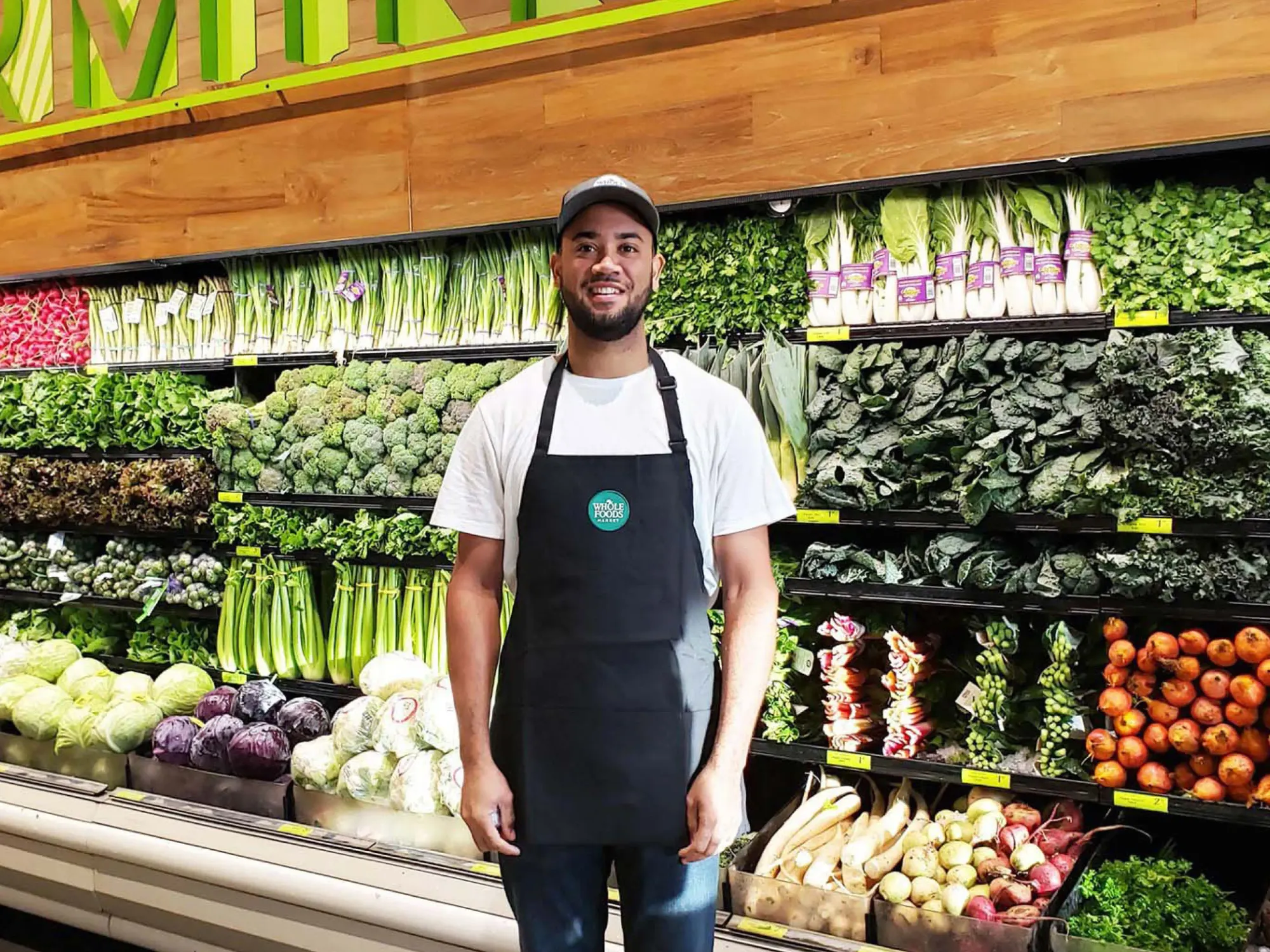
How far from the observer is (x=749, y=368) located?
3293mm

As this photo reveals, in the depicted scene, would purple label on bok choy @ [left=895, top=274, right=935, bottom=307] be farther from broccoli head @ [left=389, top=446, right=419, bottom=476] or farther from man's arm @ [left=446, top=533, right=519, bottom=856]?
broccoli head @ [left=389, top=446, right=419, bottom=476]

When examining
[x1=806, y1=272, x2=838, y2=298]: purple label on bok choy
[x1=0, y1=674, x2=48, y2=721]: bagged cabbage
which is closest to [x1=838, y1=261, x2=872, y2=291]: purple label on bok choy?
[x1=806, y1=272, x2=838, y2=298]: purple label on bok choy

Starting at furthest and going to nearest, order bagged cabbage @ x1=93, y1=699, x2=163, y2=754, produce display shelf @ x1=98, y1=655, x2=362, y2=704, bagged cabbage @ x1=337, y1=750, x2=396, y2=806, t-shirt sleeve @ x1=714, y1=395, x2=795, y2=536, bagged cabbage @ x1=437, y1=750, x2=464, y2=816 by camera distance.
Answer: produce display shelf @ x1=98, y1=655, x2=362, y2=704 → bagged cabbage @ x1=93, y1=699, x2=163, y2=754 → bagged cabbage @ x1=337, y1=750, x2=396, y2=806 → bagged cabbage @ x1=437, y1=750, x2=464, y2=816 → t-shirt sleeve @ x1=714, y1=395, x2=795, y2=536

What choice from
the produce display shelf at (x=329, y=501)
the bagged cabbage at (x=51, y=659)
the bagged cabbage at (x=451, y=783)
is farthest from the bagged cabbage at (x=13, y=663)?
the bagged cabbage at (x=451, y=783)

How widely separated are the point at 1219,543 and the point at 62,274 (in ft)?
14.7

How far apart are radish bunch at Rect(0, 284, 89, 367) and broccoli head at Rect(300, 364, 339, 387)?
1.41 meters

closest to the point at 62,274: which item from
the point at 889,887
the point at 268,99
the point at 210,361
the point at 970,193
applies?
the point at 210,361

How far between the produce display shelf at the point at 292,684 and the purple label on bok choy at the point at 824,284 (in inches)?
86.9

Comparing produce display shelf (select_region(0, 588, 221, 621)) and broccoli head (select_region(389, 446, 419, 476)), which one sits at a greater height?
broccoli head (select_region(389, 446, 419, 476))

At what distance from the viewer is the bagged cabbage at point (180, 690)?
14.0ft

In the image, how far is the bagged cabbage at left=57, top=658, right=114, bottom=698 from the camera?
446 cm

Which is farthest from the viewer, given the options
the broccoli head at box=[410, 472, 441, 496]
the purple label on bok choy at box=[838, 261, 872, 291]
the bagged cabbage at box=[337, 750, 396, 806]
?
the broccoli head at box=[410, 472, 441, 496]

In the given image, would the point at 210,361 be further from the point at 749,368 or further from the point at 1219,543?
the point at 1219,543

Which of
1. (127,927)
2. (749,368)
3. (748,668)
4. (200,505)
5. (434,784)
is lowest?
(127,927)
